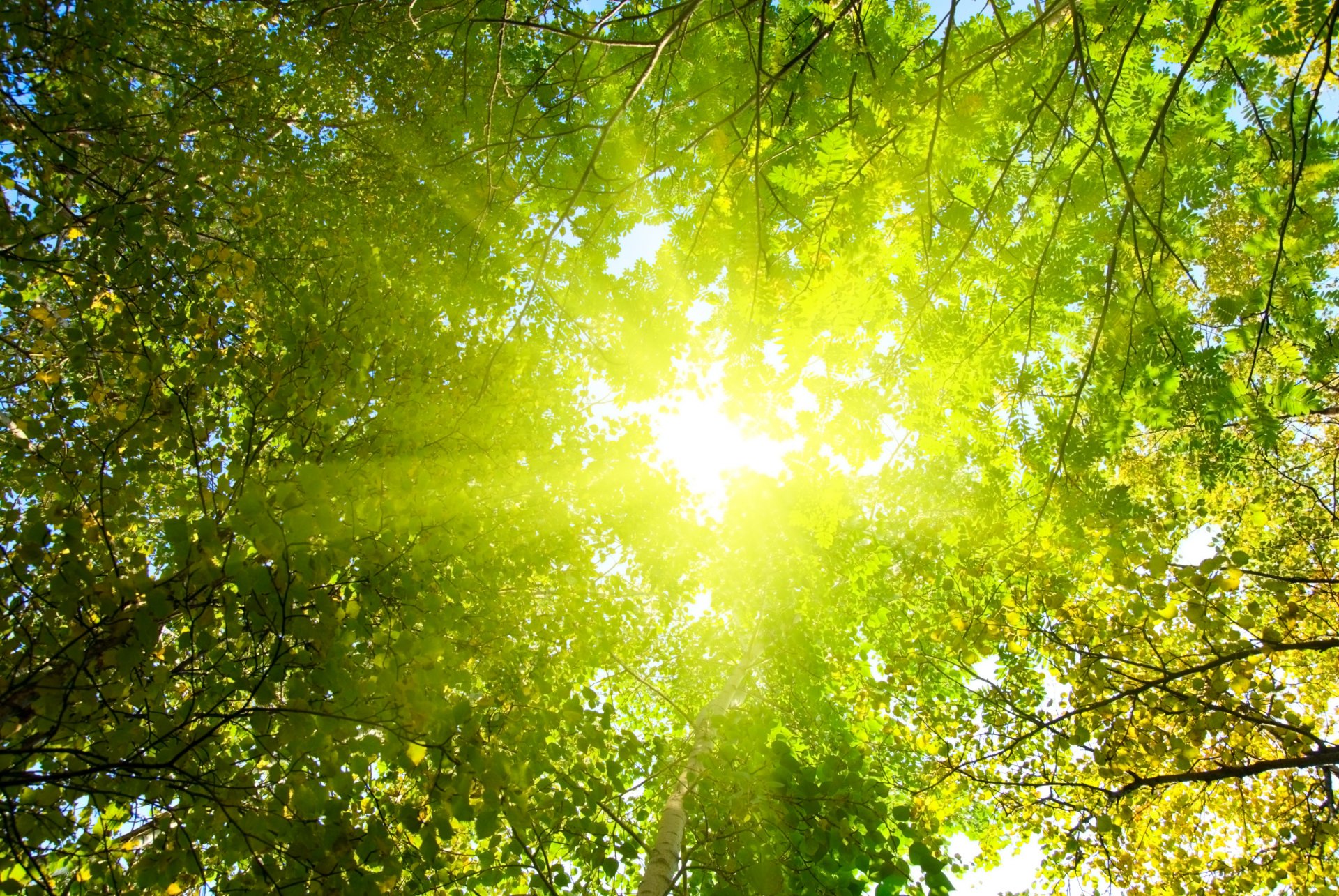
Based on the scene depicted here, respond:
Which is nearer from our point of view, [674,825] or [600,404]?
[674,825]

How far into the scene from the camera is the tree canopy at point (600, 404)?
6.17 feet

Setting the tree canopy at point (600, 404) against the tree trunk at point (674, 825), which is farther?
the tree trunk at point (674, 825)

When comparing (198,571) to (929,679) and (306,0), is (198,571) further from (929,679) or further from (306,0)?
(929,679)

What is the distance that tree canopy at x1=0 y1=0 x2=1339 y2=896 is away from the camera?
188 centimetres

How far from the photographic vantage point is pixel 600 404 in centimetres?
543

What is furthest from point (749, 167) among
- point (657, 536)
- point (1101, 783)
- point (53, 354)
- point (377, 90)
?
point (1101, 783)

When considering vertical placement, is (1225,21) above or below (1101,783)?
above

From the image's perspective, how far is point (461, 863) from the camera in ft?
14.5

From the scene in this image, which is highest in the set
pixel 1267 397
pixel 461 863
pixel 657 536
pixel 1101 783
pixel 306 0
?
pixel 306 0

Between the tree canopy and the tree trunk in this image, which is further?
the tree trunk

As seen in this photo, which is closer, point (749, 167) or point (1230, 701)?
point (749, 167)

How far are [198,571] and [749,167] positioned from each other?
2.79 meters

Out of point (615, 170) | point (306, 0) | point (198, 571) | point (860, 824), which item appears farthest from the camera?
point (615, 170)

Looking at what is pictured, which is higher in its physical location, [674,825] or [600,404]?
[600,404]
